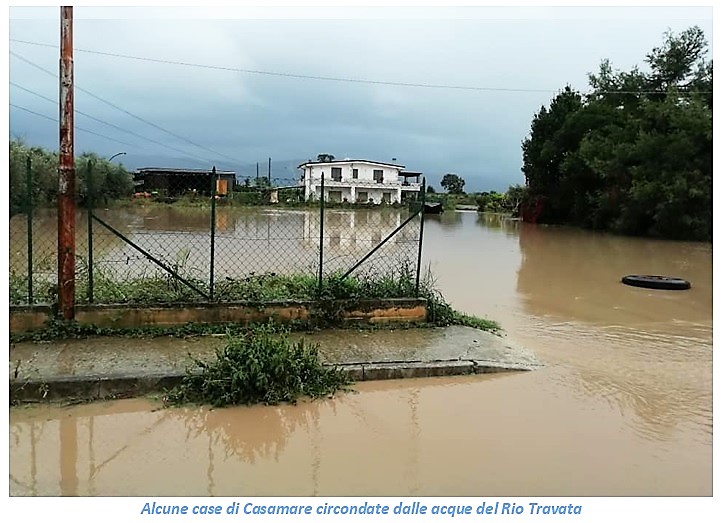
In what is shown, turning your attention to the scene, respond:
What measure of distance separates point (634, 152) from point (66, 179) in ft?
84.4

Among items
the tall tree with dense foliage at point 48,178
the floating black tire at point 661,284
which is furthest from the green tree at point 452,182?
the floating black tire at point 661,284

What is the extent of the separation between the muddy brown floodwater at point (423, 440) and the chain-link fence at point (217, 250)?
2.04 m

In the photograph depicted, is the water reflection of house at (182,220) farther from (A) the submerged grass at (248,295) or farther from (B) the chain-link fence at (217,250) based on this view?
(A) the submerged grass at (248,295)

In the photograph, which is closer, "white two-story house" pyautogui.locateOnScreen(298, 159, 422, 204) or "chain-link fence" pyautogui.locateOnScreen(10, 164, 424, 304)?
"chain-link fence" pyautogui.locateOnScreen(10, 164, 424, 304)

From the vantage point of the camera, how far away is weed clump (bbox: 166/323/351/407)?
200 inches

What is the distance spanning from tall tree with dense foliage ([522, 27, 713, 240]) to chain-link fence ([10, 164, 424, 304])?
11953 millimetres

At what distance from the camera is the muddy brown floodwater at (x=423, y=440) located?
154 inches

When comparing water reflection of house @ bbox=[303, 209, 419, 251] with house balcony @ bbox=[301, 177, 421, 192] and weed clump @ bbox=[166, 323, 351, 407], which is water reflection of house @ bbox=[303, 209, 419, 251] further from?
house balcony @ bbox=[301, 177, 421, 192]

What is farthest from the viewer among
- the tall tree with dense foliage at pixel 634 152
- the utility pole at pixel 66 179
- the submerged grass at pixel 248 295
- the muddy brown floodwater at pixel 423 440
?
the tall tree with dense foliage at pixel 634 152

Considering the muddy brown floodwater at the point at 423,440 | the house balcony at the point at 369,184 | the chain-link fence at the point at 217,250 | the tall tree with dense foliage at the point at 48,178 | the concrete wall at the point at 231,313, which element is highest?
the house balcony at the point at 369,184

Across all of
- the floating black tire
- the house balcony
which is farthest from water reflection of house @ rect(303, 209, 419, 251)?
the house balcony

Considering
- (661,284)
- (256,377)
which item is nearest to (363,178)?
(661,284)

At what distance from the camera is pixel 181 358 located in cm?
572

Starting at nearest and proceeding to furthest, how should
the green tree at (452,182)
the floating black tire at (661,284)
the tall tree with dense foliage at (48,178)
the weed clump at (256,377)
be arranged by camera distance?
the weed clump at (256,377), the tall tree with dense foliage at (48,178), the floating black tire at (661,284), the green tree at (452,182)
